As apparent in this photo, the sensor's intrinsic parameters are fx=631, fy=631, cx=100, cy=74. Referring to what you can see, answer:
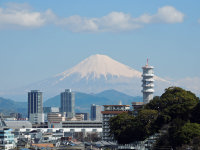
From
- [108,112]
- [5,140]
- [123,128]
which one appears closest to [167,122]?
[123,128]

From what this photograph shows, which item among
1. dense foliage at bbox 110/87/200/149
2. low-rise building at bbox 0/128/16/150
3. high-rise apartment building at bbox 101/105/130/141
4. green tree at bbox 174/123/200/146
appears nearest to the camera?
green tree at bbox 174/123/200/146

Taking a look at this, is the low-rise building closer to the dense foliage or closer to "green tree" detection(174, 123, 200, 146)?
the dense foliage

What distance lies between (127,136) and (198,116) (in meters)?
14.8

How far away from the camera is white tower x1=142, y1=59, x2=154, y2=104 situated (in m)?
166

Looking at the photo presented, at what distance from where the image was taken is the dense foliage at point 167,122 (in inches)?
3794

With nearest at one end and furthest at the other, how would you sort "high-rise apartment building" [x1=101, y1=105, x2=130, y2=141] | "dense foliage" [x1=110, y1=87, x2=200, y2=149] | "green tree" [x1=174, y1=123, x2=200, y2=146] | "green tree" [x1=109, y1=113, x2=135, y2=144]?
1. "green tree" [x1=174, y1=123, x2=200, y2=146]
2. "dense foliage" [x1=110, y1=87, x2=200, y2=149]
3. "green tree" [x1=109, y1=113, x2=135, y2=144]
4. "high-rise apartment building" [x1=101, y1=105, x2=130, y2=141]

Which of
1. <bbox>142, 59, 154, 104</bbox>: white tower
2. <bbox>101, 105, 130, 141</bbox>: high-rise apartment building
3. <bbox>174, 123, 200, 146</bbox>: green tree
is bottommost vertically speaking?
<bbox>174, 123, 200, 146</bbox>: green tree

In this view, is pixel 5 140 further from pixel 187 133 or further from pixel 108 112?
pixel 187 133

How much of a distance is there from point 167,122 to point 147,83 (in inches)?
2457

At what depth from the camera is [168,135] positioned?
9962 cm

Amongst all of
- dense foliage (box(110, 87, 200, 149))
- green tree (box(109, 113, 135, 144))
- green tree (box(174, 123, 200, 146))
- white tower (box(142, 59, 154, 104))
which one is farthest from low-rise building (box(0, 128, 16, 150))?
white tower (box(142, 59, 154, 104))

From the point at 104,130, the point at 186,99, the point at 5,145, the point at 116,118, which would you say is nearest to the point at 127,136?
the point at 116,118

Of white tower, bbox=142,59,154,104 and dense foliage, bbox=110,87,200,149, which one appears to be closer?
dense foliage, bbox=110,87,200,149

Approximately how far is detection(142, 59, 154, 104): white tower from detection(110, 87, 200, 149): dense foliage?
159 feet
